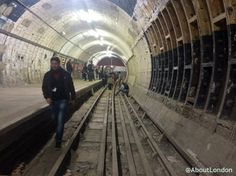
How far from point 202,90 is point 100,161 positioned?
231cm

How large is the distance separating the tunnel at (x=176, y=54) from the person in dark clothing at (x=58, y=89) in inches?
52.6

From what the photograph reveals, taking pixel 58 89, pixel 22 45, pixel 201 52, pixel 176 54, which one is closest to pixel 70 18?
pixel 22 45

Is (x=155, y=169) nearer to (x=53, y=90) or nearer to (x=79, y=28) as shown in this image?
(x=53, y=90)

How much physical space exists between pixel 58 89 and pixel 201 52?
9.23 ft

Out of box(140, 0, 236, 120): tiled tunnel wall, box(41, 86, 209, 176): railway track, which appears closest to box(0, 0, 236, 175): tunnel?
box(140, 0, 236, 120): tiled tunnel wall

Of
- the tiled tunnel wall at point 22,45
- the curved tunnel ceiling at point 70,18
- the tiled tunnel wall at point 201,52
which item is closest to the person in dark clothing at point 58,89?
the tiled tunnel wall at point 201,52

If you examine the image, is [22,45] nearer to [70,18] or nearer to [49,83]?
[70,18]

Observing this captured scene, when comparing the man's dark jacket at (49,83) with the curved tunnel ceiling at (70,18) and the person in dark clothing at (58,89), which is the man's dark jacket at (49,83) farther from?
the curved tunnel ceiling at (70,18)

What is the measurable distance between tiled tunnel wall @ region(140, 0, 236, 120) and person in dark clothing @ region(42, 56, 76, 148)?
8.26 ft

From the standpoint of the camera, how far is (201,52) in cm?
657

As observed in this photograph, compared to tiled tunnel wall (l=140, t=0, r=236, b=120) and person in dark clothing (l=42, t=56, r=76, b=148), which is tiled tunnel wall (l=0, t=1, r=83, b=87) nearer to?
tiled tunnel wall (l=140, t=0, r=236, b=120)

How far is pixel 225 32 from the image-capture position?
579 centimetres

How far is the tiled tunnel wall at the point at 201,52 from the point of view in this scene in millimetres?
5246

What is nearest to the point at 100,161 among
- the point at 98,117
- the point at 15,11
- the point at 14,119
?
the point at 14,119
